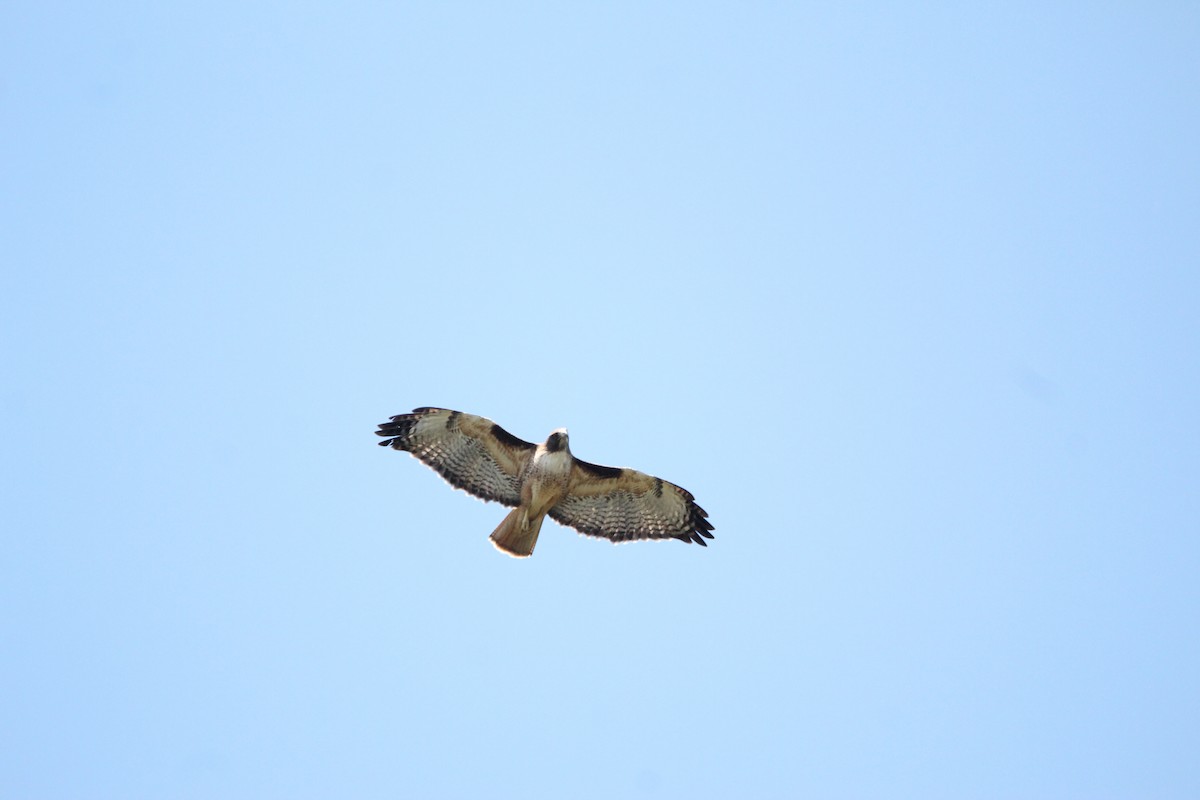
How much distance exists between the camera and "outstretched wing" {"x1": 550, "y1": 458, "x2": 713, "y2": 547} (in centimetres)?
1206

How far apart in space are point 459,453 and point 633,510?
213 centimetres

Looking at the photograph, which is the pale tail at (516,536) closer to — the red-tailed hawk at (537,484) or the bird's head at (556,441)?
the red-tailed hawk at (537,484)

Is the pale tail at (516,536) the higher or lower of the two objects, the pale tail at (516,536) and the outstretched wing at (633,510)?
the lower

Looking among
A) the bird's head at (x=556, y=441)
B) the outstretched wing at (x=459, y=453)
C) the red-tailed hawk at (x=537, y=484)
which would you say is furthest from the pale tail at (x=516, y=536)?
the bird's head at (x=556, y=441)

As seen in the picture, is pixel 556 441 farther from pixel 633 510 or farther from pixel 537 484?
pixel 633 510

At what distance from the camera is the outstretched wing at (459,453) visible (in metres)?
11.8

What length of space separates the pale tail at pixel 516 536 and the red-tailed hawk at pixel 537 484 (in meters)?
0.01

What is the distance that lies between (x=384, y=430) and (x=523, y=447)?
5.35 ft

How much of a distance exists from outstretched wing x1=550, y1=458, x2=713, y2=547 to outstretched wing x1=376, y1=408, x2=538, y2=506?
0.67 metres

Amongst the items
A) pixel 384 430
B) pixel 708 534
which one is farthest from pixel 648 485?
pixel 384 430

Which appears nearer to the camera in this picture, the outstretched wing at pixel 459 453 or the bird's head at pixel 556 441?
the bird's head at pixel 556 441

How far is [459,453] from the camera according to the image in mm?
11961

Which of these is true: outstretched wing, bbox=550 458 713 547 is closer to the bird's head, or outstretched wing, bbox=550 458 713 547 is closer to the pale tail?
the pale tail

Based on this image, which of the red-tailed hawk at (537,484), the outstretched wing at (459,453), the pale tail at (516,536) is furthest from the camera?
the outstretched wing at (459,453)
